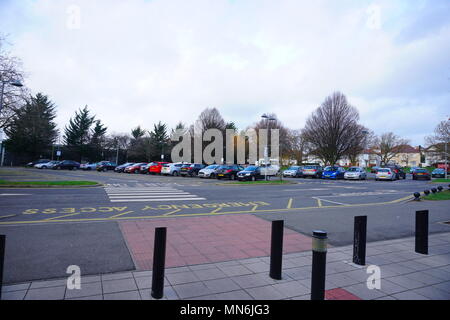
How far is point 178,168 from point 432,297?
101 ft

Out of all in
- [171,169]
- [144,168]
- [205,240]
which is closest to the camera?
[205,240]

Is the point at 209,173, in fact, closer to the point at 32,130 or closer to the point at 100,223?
the point at 32,130

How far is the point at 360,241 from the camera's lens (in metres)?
4.74

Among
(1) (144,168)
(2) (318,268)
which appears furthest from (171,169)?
(2) (318,268)

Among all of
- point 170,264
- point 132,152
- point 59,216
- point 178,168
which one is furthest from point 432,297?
point 132,152

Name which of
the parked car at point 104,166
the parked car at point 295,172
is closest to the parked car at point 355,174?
the parked car at point 295,172

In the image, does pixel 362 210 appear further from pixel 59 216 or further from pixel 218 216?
pixel 59 216

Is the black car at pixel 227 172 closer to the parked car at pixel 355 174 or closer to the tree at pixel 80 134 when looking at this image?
the parked car at pixel 355 174

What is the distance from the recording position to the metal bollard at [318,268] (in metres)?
3.29

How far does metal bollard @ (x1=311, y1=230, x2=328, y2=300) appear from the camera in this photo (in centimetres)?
329

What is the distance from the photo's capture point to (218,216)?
8734mm

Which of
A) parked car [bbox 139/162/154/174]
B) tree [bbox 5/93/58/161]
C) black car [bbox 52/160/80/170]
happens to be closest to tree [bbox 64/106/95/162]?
tree [bbox 5/93/58/161]

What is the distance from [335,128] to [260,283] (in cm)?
4165

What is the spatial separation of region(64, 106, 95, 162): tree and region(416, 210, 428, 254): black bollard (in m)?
63.9
